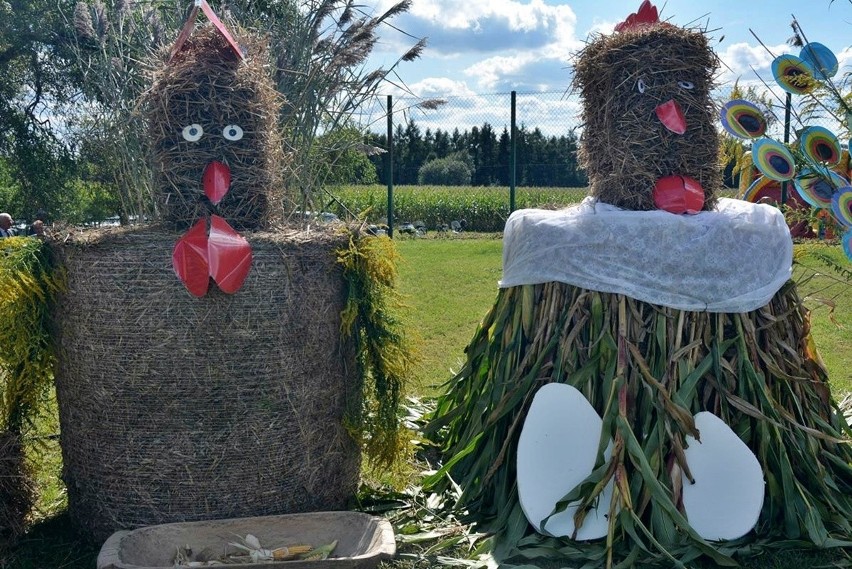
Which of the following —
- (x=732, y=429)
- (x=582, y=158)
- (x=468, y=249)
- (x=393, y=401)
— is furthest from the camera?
(x=468, y=249)

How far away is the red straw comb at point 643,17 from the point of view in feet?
11.2

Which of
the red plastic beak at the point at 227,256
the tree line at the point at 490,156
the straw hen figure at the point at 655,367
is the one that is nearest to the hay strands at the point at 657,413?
the straw hen figure at the point at 655,367

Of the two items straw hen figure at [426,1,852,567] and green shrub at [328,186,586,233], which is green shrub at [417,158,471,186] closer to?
green shrub at [328,186,586,233]

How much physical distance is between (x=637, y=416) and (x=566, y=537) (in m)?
0.53

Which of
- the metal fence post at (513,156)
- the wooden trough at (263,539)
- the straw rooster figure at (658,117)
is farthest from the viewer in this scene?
the metal fence post at (513,156)

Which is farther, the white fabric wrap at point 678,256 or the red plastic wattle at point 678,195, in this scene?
the red plastic wattle at point 678,195

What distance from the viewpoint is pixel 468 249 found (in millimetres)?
11703

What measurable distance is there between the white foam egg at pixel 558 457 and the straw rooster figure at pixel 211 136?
123 centimetres

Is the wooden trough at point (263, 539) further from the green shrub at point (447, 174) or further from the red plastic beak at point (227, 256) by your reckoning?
the green shrub at point (447, 174)

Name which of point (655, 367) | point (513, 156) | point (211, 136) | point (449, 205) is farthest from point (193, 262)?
point (449, 205)

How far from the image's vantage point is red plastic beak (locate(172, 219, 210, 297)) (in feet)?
9.00

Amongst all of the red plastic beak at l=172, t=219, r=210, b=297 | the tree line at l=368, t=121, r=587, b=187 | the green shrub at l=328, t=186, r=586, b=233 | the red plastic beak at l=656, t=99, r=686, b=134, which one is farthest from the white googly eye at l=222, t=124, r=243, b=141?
the green shrub at l=328, t=186, r=586, b=233

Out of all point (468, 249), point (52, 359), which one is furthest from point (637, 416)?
point (468, 249)

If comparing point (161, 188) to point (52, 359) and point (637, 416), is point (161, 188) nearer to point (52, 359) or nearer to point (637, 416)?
point (52, 359)
